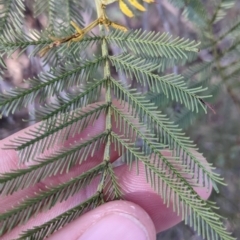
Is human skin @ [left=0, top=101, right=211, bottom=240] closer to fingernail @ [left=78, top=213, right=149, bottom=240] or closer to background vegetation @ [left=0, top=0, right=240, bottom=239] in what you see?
fingernail @ [left=78, top=213, right=149, bottom=240]

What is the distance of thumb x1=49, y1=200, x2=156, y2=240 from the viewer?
625mm

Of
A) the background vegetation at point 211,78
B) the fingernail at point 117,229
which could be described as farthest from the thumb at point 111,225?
the background vegetation at point 211,78

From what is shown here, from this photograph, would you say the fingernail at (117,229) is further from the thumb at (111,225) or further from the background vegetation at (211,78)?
the background vegetation at (211,78)

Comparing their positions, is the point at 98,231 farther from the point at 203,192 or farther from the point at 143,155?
the point at 203,192

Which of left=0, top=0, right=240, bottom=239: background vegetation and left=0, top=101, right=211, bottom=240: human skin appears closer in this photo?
left=0, top=101, right=211, bottom=240: human skin

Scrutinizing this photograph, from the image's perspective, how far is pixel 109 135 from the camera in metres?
0.65

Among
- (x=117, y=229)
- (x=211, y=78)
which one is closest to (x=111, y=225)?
(x=117, y=229)

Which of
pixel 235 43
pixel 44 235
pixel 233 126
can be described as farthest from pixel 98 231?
pixel 233 126

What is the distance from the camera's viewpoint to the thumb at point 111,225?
625 mm

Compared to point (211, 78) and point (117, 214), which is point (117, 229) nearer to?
point (117, 214)

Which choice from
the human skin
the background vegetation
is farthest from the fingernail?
the background vegetation

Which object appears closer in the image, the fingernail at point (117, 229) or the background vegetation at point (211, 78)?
the fingernail at point (117, 229)

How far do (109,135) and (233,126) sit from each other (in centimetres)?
80

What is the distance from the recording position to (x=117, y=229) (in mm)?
664
